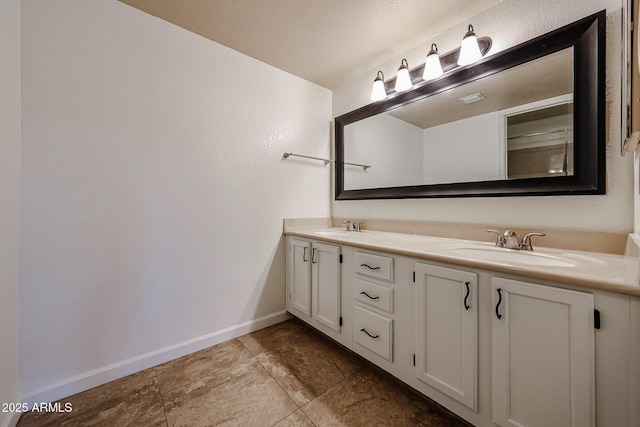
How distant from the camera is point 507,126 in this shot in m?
1.35

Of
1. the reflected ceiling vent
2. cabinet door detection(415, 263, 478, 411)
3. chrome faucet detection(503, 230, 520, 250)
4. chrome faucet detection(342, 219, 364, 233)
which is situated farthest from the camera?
chrome faucet detection(342, 219, 364, 233)

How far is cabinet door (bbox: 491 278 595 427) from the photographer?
0.74 metres

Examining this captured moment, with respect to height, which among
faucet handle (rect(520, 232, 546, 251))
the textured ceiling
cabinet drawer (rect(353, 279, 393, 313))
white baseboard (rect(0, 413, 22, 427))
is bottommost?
white baseboard (rect(0, 413, 22, 427))

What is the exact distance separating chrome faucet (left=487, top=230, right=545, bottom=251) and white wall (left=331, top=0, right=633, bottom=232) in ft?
0.40

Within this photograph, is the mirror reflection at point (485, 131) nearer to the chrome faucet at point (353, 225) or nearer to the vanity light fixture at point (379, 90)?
the vanity light fixture at point (379, 90)

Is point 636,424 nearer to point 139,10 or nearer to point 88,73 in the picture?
point 88,73

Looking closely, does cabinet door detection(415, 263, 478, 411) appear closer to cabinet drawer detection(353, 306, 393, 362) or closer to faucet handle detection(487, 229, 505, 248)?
cabinet drawer detection(353, 306, 393, 362)

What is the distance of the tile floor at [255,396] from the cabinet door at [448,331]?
0.80 feet

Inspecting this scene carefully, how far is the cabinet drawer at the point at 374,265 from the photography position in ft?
4.18

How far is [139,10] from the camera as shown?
4.76ft

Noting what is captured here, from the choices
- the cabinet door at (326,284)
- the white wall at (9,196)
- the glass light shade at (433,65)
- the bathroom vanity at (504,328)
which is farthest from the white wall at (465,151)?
the white wall at (9,196)

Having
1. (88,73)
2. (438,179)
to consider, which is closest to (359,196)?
(438,179)

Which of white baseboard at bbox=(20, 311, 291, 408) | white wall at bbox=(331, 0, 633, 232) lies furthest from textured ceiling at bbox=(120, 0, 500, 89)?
white baseboard at bbox=(20, 311, 291, 408)

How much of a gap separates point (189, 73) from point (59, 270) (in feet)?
4.50
